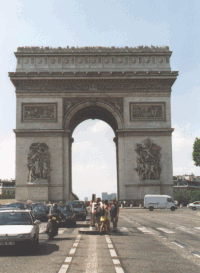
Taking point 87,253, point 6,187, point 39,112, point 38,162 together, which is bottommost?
point 87,253

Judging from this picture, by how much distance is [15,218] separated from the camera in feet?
56.6

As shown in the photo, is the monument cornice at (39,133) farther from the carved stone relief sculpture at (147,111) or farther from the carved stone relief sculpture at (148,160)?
the carved stone relief sculpture at (148,160)

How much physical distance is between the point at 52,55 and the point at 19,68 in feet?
14.9

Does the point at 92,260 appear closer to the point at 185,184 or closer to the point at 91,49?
the point at 91,49

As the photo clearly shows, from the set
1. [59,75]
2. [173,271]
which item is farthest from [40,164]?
[173,271]

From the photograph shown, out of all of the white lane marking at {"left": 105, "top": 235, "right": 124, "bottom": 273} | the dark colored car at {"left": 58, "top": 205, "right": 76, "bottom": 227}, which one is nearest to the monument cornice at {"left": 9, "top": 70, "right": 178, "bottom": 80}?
the dark colored car at {"left": 58, "top": 205, "right": 76, "bottom": 227}

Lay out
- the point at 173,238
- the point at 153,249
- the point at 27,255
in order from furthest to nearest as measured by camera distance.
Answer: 1. the point at 173,238
2. the point at 153,249
3. the point at 27,255

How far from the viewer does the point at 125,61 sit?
195 ft

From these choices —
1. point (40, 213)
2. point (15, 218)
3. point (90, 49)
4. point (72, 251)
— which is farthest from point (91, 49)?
point (72, 251)

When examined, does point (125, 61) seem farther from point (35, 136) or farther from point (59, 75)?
point (35, 136)

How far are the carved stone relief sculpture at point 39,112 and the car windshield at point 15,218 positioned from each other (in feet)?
Result: 137

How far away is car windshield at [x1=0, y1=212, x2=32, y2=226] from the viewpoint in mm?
16933

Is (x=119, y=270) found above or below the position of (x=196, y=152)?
below

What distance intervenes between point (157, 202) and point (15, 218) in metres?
40.5
